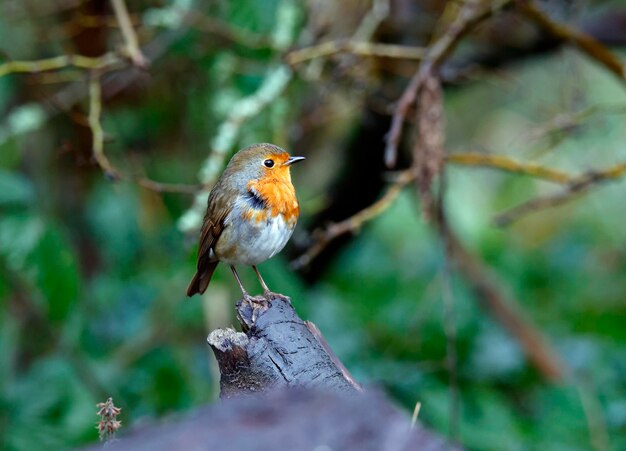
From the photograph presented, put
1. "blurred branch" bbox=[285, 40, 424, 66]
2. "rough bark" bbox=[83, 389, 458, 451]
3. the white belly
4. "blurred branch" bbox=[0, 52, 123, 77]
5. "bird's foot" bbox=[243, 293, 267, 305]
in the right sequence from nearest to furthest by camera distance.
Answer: "rough bark" bbox=[83, 389, 458, 451] < "bird's foot" bbox=[243, 293, 267, 305] < the white belly < "blurred branch" bbox=[0, 52, 123, 77] < "blurred branch" bbox=[285, 40, 424, 66]

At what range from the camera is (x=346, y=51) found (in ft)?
14.0

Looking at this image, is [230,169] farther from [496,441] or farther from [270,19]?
[496,441]

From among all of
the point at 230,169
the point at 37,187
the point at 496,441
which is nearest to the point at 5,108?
the point at 37,187

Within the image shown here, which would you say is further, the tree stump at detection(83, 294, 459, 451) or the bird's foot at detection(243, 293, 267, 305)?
the bird's foot at detection(243, 293, 267, 305)

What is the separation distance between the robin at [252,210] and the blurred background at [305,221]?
0.55 metres

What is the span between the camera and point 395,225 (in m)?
6.62

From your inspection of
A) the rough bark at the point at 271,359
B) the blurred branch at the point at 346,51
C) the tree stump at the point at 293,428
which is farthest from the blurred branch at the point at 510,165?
the tree stump at the point at 293,428

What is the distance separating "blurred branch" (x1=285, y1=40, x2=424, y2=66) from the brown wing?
4.04 feet

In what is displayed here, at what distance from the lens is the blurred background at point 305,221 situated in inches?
169

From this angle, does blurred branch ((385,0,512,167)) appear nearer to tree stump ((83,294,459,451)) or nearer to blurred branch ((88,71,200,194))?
blurred branch ((88,71,200,194))

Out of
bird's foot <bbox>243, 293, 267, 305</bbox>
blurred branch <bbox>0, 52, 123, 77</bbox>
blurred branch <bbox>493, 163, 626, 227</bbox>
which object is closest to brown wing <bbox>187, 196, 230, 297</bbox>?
bird's foot <bbox>243, 293, 267, 305</bbox>

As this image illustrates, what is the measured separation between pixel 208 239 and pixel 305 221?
2287 mm

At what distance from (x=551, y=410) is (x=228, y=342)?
2610 mm

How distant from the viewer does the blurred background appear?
430cm
